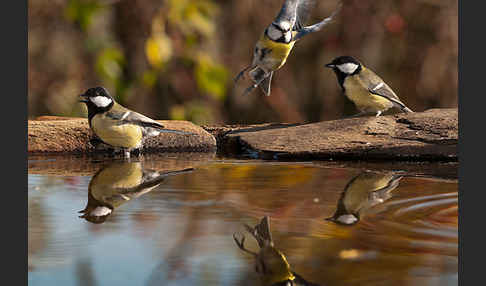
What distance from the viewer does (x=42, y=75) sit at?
17.6ft

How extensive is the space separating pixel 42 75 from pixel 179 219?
3.71 meters

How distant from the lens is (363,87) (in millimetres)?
3760

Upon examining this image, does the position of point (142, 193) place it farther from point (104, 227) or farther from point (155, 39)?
point (155, 39)

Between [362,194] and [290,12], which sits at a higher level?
[290,12]

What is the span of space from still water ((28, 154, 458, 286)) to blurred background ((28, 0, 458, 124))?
1821mm

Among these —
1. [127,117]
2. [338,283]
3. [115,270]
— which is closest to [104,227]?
[115,270]

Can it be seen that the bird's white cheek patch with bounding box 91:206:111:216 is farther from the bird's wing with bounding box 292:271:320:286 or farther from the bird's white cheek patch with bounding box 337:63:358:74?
the bird's white cheek patch with bounding box 337:63:358:74

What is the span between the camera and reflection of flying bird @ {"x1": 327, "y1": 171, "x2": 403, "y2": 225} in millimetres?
2094

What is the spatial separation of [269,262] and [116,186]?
3.64 ft

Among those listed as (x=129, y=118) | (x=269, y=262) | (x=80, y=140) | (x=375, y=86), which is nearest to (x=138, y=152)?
(x=80, y=140)

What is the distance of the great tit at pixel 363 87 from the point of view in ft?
12.4

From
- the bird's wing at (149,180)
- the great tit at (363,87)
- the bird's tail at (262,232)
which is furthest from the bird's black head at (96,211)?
the great tit at (363,87)

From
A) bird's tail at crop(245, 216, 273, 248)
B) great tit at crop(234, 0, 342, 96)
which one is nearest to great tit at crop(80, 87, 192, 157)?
great tit at crop(234, 0, 342, 96)

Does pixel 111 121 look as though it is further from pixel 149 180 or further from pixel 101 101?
pixel 149 180
